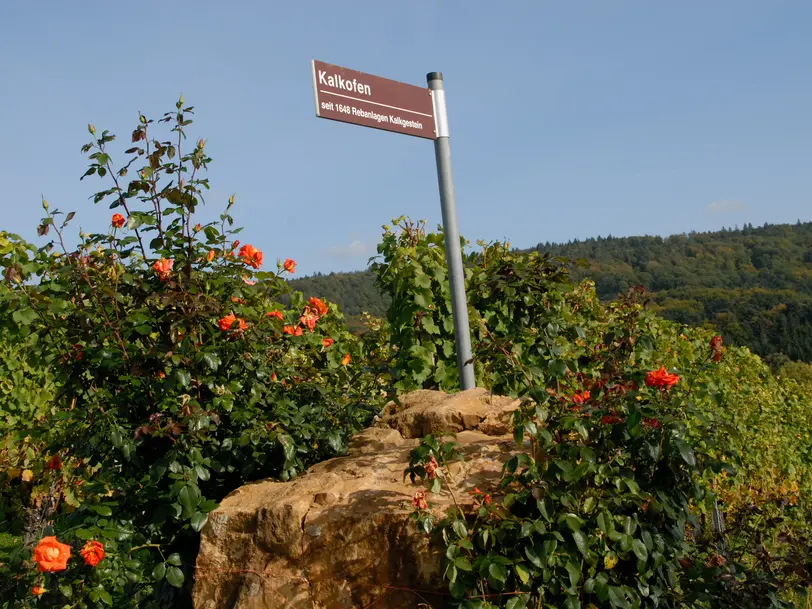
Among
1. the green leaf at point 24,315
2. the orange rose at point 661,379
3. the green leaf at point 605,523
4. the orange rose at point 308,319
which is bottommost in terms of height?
the green leaf at point 605,523

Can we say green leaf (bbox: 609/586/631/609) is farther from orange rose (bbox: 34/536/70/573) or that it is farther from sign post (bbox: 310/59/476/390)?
orange rose (bbox: 34/536/70/573)

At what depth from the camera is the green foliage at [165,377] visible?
126 inches

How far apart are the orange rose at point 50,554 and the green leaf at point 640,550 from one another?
6.75 ft

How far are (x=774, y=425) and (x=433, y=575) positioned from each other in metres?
7.72

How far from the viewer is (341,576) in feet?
9.64

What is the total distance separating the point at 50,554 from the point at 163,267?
1362 millimetres

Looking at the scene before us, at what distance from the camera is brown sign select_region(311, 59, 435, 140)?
3.76 metres

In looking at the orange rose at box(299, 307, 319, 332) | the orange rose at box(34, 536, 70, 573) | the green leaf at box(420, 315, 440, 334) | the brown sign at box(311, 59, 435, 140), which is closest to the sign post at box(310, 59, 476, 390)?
the brown sign at box(311, 59, 435, 140)

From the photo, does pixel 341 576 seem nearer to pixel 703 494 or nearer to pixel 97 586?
pixel 97 586

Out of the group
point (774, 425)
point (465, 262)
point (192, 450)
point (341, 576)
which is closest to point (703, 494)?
point (341, 576)

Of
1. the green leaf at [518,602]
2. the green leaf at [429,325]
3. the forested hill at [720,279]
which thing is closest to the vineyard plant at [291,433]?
the green leaf at [518,602]

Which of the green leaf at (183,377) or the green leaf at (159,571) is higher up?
the green leaf at (183,377)

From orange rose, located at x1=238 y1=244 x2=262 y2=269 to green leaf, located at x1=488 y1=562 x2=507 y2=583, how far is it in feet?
6.12

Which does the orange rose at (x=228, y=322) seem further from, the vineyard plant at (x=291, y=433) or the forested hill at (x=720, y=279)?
the forested hill at (x=720, y=279)
